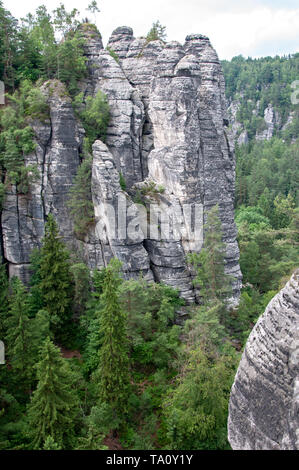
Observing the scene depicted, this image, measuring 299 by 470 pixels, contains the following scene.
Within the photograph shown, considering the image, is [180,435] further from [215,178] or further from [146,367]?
[215,178]

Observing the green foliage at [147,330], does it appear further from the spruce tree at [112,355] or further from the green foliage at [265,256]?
the green foliage at [265,256]

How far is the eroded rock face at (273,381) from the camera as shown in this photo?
28.3 feet

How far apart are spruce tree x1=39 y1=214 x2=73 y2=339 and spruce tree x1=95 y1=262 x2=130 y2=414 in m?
6.17

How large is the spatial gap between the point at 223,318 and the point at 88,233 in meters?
11.2

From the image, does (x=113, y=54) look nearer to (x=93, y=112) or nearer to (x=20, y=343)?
(x=93, y=112)

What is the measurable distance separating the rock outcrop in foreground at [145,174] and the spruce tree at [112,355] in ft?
27.4

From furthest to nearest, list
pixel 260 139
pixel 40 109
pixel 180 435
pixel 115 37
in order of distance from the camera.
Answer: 1. pixel 260 139
2. pixel 115 37
3. pixel 40 109
4. pixel 180 435

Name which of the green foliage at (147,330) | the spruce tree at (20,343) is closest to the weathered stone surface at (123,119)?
the green foliage at (147,330)

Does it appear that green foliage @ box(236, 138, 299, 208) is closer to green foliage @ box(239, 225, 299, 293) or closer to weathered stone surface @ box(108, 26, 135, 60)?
green foliage @ box(239, 225, 299, 293)

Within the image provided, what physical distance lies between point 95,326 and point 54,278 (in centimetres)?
410

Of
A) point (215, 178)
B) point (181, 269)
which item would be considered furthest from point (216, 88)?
point (181, 269)

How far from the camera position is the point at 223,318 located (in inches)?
945

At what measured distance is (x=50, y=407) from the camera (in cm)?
1487

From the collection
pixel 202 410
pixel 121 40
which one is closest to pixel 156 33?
pixel 121 40
